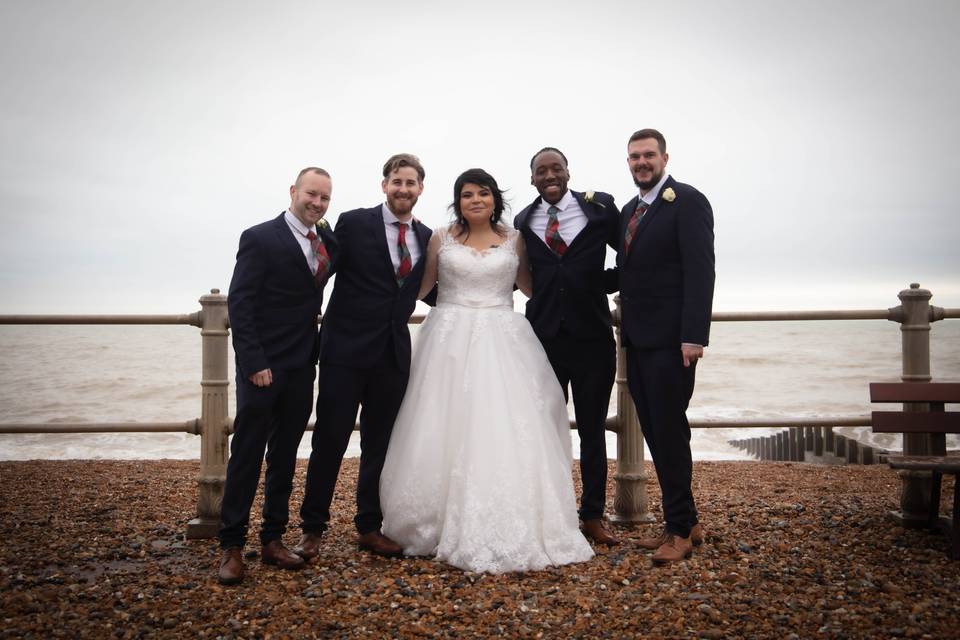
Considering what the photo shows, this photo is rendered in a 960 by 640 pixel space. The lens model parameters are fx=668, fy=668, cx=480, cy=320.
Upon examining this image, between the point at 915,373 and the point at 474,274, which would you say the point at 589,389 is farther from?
the point at 915,373

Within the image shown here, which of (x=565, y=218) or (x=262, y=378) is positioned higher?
(x=565, y=218)

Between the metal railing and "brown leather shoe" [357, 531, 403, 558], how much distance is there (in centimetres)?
91

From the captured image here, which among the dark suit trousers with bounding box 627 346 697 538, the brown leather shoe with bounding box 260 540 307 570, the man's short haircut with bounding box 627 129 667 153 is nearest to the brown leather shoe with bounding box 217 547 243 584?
the brown leather shoe with bounding box 260 540 307 570

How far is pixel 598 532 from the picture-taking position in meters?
3.48

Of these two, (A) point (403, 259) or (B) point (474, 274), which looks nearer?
(A) point (403, 259)

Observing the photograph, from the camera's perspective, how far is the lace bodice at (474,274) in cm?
350

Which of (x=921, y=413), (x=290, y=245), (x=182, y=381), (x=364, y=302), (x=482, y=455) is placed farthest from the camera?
(x=182, y=381)

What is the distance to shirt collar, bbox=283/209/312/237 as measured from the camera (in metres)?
3.11

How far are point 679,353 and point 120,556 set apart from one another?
2937mm

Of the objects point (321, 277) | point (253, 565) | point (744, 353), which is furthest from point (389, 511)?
point (744, 353)

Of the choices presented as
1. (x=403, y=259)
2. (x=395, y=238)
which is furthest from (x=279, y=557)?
(x=395, y=238)

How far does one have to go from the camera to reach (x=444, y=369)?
3.35 m

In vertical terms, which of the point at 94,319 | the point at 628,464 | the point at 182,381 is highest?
the point at 94,319

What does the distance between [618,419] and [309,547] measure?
183cm
